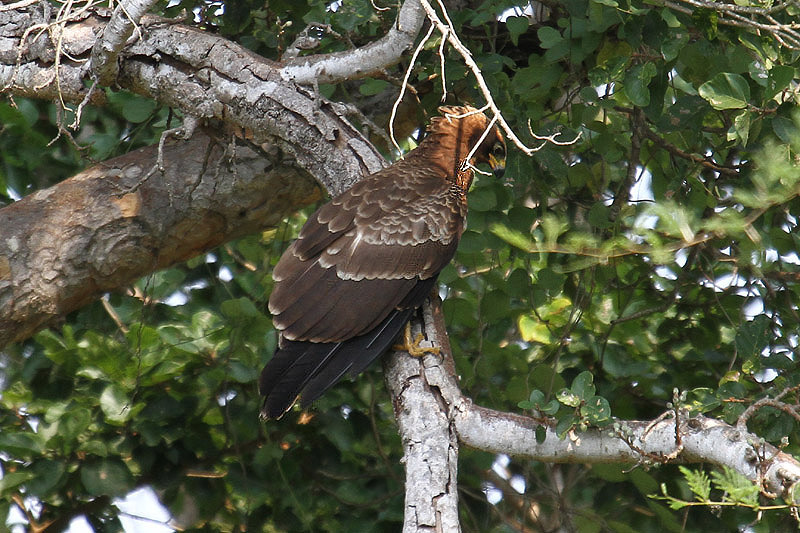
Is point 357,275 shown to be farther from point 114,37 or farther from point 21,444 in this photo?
point 21,444

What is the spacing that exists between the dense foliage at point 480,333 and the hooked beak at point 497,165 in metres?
0.13

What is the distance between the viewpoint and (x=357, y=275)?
3.33 meters

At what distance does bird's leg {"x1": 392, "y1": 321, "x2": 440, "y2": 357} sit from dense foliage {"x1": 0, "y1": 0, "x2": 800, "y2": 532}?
479 mm

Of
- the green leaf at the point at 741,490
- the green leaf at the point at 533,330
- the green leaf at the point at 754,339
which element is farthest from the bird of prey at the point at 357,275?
the green leaf at the point at 741,490

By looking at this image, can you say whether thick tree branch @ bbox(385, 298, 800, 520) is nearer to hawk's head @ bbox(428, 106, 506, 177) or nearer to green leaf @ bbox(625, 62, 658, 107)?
green leaf @ bbox(625, 62, 658, 107)

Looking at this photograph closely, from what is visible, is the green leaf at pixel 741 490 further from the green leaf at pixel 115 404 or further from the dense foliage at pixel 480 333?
the green leaf at pixel 115 404

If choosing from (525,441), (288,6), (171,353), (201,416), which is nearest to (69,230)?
(171,353)

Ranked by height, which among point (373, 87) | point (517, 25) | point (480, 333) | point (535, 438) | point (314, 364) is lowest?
point (480, 333)

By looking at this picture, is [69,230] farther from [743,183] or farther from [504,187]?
[743,183]

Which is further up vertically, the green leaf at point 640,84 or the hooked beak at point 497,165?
the green leaf at point 640,84

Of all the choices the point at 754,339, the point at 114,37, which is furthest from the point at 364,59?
the point at 754,339

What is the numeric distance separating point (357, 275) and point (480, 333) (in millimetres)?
686

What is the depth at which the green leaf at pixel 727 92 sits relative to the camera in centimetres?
257

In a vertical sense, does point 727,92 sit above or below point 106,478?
above
